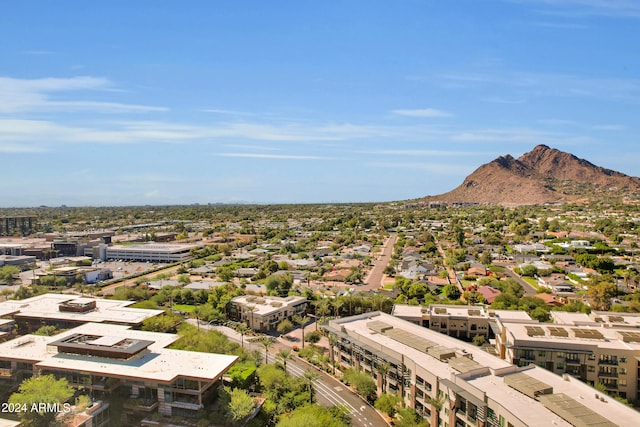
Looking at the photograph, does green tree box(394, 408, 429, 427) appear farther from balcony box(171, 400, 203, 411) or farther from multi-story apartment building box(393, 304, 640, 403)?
balcony box(171, 400, 203, 411)

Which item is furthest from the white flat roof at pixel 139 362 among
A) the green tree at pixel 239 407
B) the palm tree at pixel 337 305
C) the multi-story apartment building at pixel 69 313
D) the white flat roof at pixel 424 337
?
the palm tree at pixel 337 305

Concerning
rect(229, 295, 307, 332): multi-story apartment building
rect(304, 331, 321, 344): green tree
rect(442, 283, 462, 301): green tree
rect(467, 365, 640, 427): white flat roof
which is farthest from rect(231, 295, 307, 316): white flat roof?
rect(467, 365, 640, 427): white flat roof

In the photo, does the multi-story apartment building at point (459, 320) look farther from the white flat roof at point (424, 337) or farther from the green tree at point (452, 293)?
the green tree at point (452, 293)

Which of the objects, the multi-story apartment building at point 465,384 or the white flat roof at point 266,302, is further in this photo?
the white flat roof at point 266,302

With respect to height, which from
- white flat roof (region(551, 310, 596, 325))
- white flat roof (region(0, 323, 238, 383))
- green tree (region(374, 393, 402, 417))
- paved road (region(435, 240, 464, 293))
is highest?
white flat roof (region(0, 323, 238, 383))

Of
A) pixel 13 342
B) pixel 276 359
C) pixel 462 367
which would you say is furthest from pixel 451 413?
pixel 13 342

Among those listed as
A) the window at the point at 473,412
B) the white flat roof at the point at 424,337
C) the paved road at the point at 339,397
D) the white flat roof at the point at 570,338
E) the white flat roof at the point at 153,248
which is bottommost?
the paved road at the point at 339,397

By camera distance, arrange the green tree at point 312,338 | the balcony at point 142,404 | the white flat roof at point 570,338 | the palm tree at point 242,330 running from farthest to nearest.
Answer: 1. the palm tree at point 242,330
2. the green tree at point 312,338
3. the white flat roof at point 570,338
4. the balcony at point 142,404
